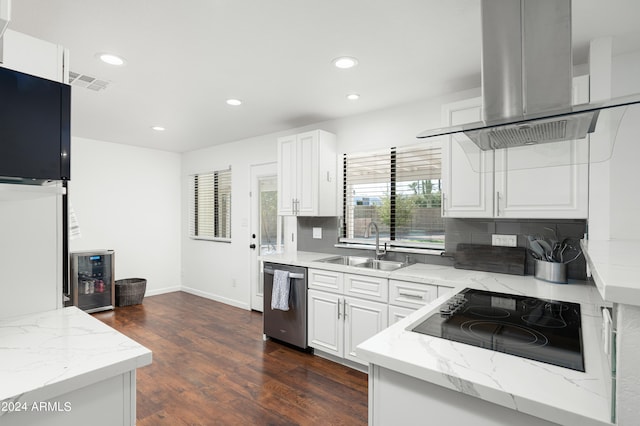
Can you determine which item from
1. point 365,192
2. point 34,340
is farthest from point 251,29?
point 365,192

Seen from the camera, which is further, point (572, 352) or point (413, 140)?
point (413, 140)

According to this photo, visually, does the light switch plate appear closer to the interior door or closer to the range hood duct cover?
the interior door

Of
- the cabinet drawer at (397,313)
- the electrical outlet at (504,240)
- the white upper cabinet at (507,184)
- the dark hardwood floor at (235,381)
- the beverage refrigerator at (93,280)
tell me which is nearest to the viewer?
the white upper cabinet at (507,184)

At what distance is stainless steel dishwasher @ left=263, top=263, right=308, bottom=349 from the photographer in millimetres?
3295

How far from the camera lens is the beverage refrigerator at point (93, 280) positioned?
4617 millimetres

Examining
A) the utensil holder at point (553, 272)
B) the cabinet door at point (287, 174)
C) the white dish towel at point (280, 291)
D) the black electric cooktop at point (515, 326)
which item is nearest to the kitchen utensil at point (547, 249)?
the utensil holder at point (553, 272)

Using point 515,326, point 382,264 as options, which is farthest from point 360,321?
point 515,326

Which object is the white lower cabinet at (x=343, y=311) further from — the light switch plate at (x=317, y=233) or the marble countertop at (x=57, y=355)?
the marble countertop at (x=57, y=355)

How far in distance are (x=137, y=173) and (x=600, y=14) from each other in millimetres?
5804

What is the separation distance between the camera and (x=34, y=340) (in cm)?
123

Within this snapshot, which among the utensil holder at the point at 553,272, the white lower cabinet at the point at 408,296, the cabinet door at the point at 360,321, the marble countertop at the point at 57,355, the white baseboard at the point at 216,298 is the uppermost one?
the utensil holder at the point at 553,272

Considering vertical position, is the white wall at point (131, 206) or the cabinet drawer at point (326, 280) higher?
the white wall at point (131, 206)

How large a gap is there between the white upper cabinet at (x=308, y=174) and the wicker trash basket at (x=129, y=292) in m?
2.76

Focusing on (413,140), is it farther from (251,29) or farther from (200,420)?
(200,420)
